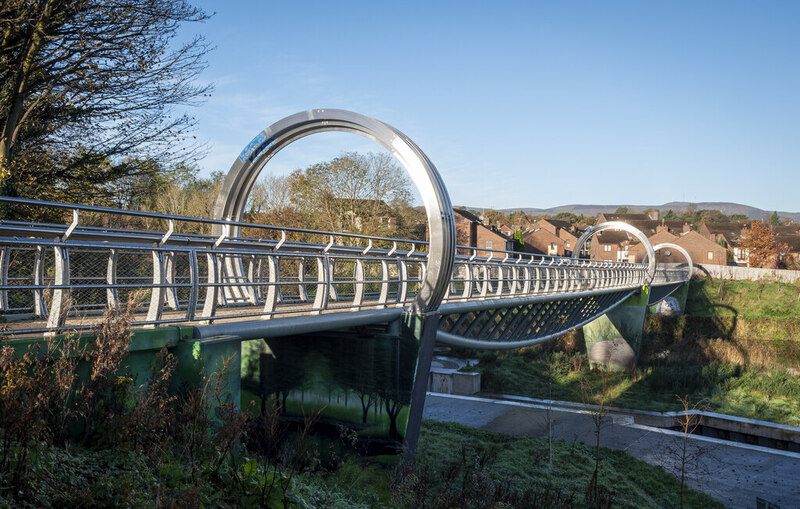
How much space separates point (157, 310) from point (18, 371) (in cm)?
207

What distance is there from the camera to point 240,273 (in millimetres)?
12055

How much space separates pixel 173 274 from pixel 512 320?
11823 millimetres

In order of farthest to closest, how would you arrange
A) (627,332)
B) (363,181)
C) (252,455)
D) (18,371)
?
(363,181) < (627,332) < (252,455) < (18,371)

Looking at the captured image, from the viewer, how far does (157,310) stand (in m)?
6.36

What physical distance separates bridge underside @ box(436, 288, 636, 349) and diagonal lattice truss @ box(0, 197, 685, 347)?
49mm

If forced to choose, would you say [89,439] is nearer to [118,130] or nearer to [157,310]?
[157,310]

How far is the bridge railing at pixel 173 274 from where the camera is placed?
591 centimetres

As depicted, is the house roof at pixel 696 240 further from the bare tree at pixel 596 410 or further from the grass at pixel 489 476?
the grass at pixel 489 476

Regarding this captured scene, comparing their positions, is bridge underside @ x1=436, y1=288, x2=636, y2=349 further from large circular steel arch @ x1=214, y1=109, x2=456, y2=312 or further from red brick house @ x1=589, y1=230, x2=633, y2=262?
red brick house @ x1=589, y1=230, x2=633, y2=262

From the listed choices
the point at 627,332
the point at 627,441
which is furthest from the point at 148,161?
the point at 627,332

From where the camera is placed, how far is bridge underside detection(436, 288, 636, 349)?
12.8 metres

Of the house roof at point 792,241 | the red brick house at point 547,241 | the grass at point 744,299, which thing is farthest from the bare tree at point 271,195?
the house roof at point 792,241

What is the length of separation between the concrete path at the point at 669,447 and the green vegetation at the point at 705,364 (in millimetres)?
2893

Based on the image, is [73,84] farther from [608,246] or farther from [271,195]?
[608,246]
